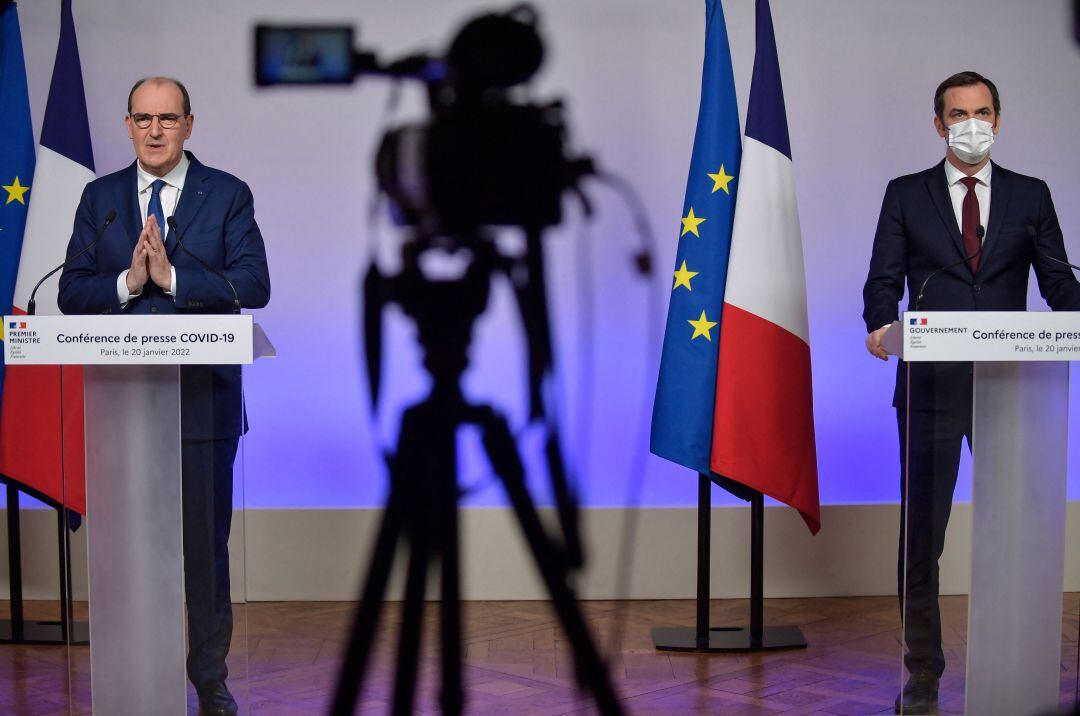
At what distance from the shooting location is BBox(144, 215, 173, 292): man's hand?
2.61 m

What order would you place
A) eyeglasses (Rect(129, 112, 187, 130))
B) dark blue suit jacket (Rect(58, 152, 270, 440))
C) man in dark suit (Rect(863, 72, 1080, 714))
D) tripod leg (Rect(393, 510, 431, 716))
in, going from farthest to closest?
tripod leg (Rect(393, 510, 431, 716))
man in dark suit (Rect(863, 72, 1080, 714))
eyeglasses (Rect(129, 112, 187, 130))
dark blue suit jacket (Rect(58, 152, 270, 440))

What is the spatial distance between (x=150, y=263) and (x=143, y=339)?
41 centimetres

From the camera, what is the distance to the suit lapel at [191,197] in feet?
9.73

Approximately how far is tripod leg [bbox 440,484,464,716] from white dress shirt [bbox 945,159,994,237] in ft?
6.79

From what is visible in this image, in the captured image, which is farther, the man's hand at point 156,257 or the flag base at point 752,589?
the flag base at point 752,589

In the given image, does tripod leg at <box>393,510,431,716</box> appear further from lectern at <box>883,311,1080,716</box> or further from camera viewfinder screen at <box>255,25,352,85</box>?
camera viewfinder screen at <box>255,25,352,85</box>

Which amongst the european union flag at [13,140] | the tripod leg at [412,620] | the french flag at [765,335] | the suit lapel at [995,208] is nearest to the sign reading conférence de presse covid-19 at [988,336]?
the suit lapel at [995,208]

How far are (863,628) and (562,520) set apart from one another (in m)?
1.27

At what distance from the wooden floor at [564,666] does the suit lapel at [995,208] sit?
104cm

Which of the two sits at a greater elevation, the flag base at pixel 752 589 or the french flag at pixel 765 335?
the french flag at pixel 765 335

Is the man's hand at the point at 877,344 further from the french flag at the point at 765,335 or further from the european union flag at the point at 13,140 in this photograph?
the european union flag at the point at 13,140

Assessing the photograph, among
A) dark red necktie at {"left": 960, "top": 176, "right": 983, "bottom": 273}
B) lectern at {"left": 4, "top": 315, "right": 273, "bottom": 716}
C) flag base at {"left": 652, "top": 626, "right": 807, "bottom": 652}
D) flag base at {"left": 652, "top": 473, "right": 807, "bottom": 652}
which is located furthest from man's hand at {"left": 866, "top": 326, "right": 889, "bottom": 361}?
lectern at {"left": 4, "top": 315, "right": 273, "bottom": 716}

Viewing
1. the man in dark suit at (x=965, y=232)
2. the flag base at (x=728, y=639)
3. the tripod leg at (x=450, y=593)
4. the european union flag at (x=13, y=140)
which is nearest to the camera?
the man in dark suit at (x=965, y=232)

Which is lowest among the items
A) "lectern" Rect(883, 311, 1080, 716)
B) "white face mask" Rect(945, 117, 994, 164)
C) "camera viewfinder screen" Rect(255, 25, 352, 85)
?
"lectern" Rect(883, 311, 1080, 716)
